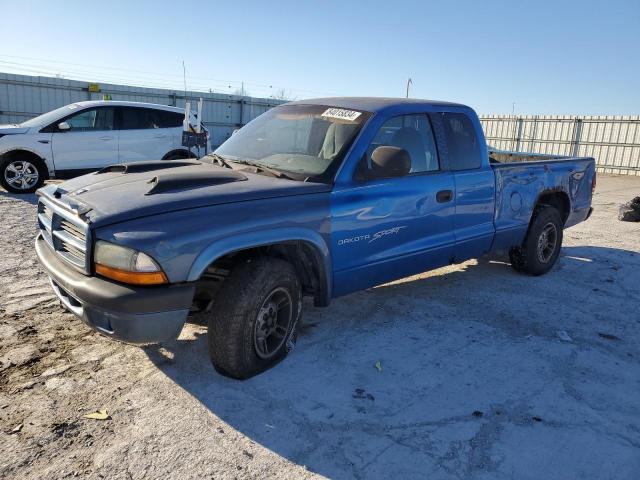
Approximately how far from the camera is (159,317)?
2.77m

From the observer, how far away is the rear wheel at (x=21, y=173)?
952 centimetres

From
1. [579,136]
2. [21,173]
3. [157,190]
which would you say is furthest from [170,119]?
[579,136]

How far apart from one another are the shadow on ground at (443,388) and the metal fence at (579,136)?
18.4 meters

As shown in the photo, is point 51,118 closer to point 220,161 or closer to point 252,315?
point 220,161

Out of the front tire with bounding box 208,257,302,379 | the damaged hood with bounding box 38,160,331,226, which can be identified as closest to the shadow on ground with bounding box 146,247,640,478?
the front tire with bounding box 208,257,302,379

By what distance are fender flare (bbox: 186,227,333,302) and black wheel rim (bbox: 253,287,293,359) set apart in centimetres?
31

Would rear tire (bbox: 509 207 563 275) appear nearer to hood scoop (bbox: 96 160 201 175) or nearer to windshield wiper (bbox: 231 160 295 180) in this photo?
windshield wiper (bbox: 231 160 295 180)

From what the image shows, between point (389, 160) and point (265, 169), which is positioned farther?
point (265, 169)

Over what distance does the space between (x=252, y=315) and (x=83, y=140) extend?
27.7 ft

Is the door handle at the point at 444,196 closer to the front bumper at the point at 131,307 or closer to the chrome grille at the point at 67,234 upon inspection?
the front bumper at the point at 131,307

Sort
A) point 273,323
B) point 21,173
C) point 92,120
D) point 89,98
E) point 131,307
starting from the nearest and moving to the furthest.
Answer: point 131,307, point 273,323, point 21,173, point 92,120, point 89,98

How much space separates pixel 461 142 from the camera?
4.68 meters

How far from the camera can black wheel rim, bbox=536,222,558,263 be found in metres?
5.77

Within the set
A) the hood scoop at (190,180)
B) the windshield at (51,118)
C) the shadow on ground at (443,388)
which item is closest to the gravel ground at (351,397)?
the shadow on ground at (443,388)
